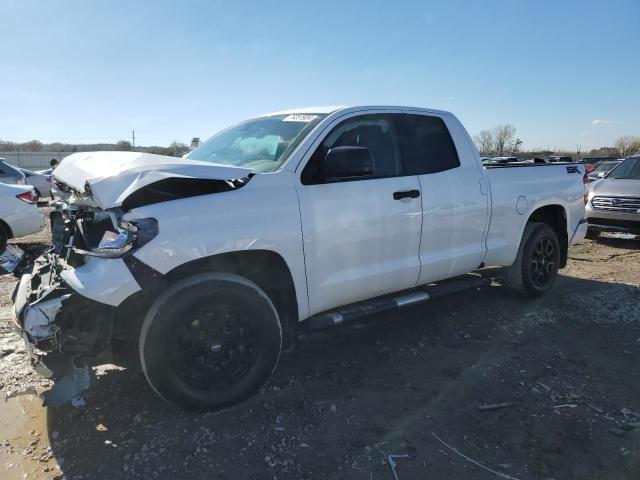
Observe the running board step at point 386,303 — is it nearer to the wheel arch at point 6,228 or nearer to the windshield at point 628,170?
the wheel arch at point 6,228

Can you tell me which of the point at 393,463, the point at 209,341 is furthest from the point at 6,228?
the point at 393,463

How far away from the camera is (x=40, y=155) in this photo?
40.9m

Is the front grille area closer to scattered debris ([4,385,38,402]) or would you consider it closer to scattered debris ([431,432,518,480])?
Result: scattered debris ([431,432,518,480])

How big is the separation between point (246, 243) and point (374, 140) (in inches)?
61.2

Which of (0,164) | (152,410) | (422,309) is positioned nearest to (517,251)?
(422,309)

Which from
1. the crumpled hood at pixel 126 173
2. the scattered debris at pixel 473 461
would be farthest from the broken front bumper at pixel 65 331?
the scattered debris at pixel 473 461

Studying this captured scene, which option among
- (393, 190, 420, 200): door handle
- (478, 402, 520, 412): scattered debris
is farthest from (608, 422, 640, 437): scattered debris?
(393, 190, 420, 200): door handle

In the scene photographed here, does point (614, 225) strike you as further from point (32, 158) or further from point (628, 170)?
point (32, 158)

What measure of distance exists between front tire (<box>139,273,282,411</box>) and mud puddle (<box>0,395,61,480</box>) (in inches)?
27.5

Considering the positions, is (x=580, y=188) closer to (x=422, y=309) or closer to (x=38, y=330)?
(x=422, y=309)

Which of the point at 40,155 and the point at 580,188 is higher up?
the point at 40,155

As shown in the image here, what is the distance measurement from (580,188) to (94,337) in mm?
5362

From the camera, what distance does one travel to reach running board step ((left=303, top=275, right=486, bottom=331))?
11.9 feet

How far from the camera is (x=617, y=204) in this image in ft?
30.5
